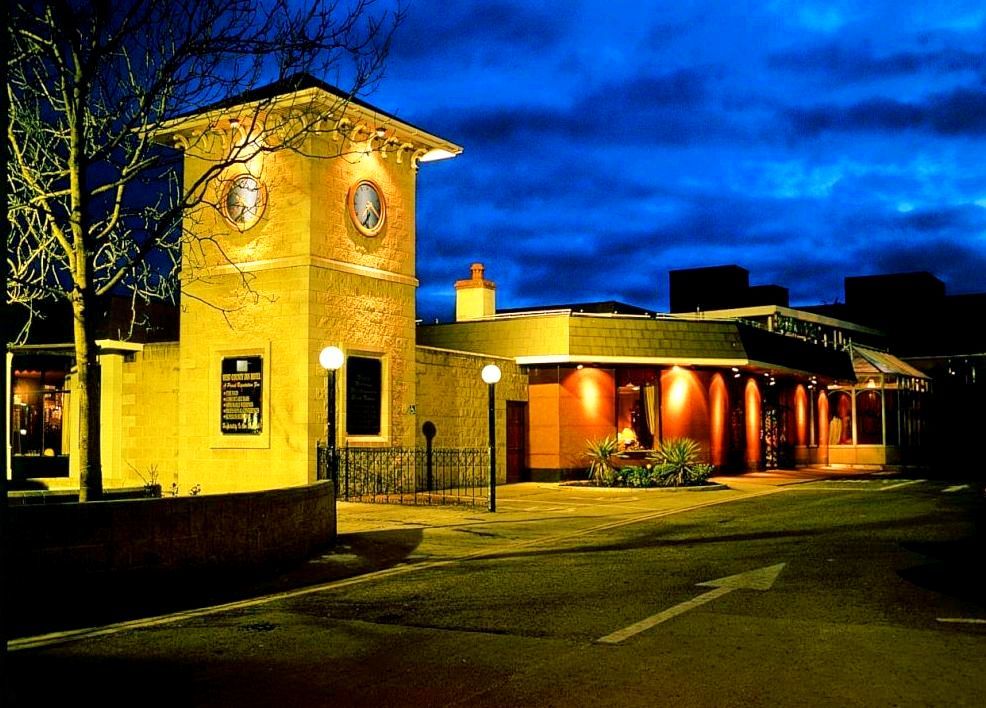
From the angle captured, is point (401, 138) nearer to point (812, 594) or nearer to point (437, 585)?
point (437, 585)

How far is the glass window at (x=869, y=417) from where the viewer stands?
1564 inches

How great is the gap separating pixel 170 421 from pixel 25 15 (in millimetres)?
12909

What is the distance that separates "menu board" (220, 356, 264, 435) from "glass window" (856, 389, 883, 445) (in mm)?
26824

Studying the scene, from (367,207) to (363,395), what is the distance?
14.0 ft

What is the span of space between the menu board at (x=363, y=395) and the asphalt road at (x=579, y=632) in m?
7.20

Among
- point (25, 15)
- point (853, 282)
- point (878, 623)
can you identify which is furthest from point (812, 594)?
point (853, 282)

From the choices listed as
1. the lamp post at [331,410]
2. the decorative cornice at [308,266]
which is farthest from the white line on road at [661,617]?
the decorative cornice at [308,266]

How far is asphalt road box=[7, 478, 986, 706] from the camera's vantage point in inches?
252

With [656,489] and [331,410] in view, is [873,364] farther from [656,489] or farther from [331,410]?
[331,410]

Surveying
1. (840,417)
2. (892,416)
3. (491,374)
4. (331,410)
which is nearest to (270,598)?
(331,410)

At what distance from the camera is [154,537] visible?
1019 centimetres

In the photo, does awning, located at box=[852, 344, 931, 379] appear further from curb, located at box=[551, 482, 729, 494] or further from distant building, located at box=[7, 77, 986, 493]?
curb, located at box=[551, 482, 729, 494]

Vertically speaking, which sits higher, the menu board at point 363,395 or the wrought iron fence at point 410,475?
the menu board at point 363,395

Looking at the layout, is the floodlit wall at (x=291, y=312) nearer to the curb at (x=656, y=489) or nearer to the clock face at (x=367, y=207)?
the clock face at (x=367, y=207)
